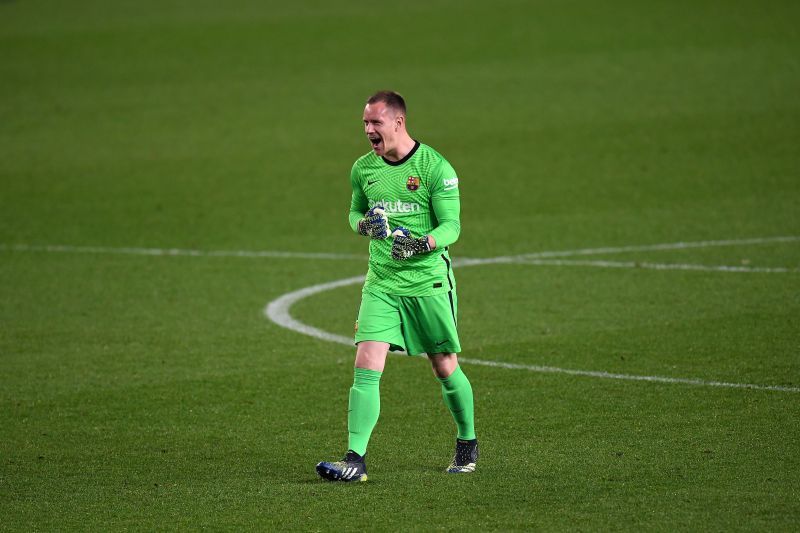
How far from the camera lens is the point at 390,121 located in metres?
7.38

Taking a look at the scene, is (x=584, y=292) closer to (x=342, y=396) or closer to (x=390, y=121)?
(x=342, y=396)

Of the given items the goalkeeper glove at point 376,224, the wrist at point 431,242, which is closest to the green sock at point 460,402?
the wrist at point 431,242

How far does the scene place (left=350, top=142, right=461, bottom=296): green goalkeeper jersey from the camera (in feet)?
24.5

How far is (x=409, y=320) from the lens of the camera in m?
7.60

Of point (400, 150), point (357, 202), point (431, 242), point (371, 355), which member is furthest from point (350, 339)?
point (431, 242)

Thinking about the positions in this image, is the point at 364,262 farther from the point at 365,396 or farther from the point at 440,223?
the point at 365,396

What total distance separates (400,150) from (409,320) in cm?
95

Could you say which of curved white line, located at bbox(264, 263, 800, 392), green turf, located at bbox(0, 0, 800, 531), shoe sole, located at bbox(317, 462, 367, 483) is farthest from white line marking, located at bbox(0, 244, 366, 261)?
shoe sole, located at bbox(317, 462, 367, 483)

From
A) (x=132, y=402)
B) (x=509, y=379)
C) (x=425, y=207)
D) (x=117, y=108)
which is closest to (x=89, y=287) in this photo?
(x=132, y=402)

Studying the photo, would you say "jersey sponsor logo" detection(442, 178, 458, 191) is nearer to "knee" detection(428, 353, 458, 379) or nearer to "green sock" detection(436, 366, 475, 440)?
"knee" detection(428, 353, 458, 379)

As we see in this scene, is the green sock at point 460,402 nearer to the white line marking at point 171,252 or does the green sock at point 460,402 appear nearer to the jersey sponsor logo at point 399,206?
the jersey sponsor logo at point 399,206

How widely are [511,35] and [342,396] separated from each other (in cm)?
1942

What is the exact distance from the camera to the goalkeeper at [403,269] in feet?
24.3

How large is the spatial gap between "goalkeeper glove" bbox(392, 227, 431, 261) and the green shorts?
299mm
